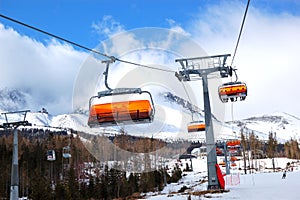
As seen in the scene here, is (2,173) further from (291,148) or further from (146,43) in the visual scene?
(291,148)

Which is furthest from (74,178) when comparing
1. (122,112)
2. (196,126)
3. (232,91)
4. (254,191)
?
(122,112)

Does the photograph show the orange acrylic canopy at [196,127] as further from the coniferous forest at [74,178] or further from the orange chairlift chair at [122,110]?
the orange chairlift chair at [122,110]

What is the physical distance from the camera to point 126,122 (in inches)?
364

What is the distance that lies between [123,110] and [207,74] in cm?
1166

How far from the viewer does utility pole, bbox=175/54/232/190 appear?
59.9 feet

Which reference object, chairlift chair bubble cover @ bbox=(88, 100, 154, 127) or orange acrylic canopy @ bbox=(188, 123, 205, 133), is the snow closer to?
orange acrylic canopy @ bbox=(188, 123, 205, 133)

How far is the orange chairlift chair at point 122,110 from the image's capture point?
28.8ft

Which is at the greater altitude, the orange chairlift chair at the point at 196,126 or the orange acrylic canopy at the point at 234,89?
the orange acrylic canopy at the point at 234,89

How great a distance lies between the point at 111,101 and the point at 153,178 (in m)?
42.6

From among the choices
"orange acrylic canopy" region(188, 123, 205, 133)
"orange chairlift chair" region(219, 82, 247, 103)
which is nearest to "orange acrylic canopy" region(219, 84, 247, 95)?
"orange chairlift chair" region(219, 82, 247, 103)

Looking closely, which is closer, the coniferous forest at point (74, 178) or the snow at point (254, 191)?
the snow at point (254, 191)

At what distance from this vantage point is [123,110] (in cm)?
895

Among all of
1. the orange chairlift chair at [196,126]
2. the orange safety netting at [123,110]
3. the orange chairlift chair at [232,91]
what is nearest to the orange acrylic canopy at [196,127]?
the orange chairlift chair at [196,126]

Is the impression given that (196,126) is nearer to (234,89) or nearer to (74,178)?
(234,89)
